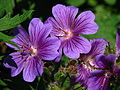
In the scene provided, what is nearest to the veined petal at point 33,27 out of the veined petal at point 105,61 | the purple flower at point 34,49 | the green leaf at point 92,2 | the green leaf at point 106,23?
the purple flower at point 34,49

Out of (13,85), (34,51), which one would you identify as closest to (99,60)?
(34,51)

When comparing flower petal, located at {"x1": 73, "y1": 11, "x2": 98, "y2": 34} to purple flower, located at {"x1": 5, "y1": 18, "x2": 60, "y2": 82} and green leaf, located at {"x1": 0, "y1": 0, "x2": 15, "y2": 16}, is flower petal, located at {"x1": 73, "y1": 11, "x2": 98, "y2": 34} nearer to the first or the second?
purple flower, located at {"x1": 5, "y1": 18, "x2": 60, "y2": 82}

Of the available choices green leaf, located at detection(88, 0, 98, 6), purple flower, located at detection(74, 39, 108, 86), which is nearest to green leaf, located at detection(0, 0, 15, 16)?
purple flower, located at detection(74, 39, 108, 86)

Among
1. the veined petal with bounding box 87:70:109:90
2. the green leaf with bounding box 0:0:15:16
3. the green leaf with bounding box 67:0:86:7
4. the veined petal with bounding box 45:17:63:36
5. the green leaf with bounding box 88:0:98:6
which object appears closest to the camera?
the veined petal with bounding box 87:70:109:90

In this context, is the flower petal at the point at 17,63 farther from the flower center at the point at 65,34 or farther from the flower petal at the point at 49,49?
the flower center at the point at 65,34

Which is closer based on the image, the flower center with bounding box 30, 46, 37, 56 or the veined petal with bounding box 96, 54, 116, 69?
the veined petal with bounding box 96, 54, 116, 69
